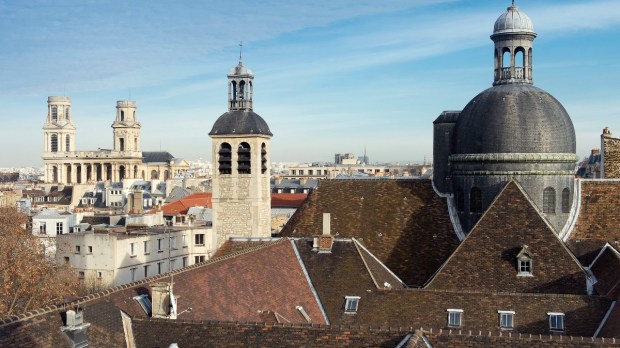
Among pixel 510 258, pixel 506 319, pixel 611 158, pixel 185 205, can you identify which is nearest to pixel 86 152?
pixel 185 205

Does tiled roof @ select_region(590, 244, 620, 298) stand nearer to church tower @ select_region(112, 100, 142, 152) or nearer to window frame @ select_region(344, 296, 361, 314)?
window frame @ select_region(344, 296, 361, 314)

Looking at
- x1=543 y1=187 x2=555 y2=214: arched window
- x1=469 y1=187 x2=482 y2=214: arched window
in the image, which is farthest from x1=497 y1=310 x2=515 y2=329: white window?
x1=543 y1=187 x2=555 y2=214: arched window

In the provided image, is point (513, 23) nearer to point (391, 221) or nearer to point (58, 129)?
point (391, 221)

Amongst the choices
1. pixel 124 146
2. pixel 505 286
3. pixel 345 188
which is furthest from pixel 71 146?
pixel 505 286

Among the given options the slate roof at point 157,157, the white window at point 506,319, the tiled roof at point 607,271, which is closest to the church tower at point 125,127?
the slate roof at point 157,157

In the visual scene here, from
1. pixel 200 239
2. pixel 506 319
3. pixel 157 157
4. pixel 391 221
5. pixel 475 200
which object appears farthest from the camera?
pixel 157 157

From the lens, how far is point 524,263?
28.7 metres

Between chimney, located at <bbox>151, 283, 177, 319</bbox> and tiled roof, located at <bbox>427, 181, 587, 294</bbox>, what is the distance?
11057mm

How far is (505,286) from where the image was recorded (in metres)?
28.5

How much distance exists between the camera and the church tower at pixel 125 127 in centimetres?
15388

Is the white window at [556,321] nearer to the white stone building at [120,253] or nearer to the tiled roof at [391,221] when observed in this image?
the tiled roof at [391,221]

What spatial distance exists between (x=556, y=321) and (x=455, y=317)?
10.6ft

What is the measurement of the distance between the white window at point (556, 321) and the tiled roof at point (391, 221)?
737 cm

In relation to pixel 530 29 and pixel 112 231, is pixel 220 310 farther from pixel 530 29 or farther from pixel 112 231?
pixel 112 231
